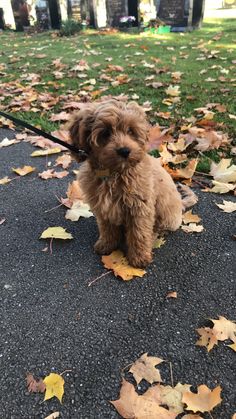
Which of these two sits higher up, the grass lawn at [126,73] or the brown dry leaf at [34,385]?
the brown dry leaf at [34,385]

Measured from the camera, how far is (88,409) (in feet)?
6.71

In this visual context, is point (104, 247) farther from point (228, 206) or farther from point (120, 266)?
point (228, 206)

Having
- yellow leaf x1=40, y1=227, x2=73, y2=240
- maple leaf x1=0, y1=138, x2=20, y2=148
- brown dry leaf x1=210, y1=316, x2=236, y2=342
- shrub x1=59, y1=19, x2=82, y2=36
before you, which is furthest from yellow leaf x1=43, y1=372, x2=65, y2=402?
shrub x1=59, y1=19, x2=82, y2=36

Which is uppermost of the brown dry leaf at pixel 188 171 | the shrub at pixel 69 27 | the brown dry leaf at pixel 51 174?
the brown dry leaf at pixel 188 171

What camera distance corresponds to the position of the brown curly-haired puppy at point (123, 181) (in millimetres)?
2430

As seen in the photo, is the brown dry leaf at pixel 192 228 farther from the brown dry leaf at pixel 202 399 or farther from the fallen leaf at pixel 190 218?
the brown dry leaf at pixel 202 399

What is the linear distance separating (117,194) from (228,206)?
4.49 feet

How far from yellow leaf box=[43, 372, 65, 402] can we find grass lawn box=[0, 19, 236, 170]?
284 centimetres

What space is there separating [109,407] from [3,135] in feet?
14.9

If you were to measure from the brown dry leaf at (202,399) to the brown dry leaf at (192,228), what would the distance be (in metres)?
1.52

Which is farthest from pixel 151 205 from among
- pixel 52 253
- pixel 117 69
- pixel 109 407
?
pixel 117 69

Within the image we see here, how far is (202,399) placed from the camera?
2018 mm

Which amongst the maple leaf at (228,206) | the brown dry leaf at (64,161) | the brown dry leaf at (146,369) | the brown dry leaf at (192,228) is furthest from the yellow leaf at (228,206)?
the brown dry leaf at (64,161)

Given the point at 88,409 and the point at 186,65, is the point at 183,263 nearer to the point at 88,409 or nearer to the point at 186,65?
the point at 88,409
